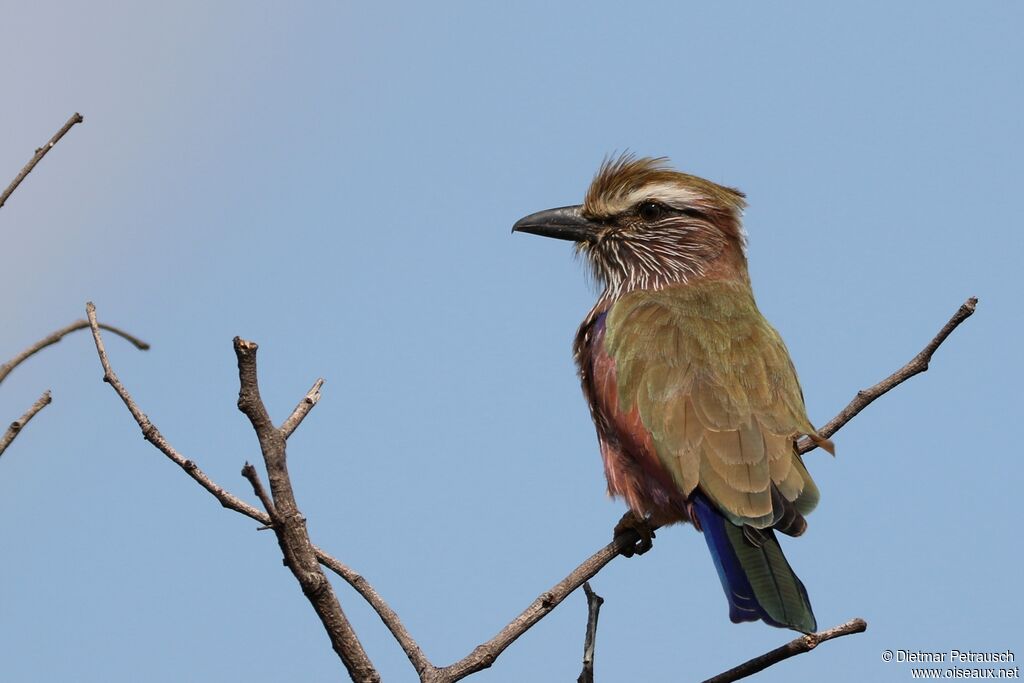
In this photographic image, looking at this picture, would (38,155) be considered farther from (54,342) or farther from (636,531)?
(636,531)

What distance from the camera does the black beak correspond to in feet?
24.5

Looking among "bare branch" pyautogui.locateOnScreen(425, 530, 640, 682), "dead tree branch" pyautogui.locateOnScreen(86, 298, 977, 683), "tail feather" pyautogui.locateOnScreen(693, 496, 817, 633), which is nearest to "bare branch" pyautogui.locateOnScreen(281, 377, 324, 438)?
"dead tree branch" pyautogui.locateOnScreen(86, 298, 977, 683)

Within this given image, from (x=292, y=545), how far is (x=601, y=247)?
457 centimetres

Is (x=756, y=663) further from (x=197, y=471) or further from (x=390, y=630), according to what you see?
(x=197, y=471)

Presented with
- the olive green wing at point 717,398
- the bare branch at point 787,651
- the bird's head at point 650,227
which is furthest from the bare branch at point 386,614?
the bird's head at point 650,227

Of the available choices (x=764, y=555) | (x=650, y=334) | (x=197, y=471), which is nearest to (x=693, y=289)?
(x=650, y=334)

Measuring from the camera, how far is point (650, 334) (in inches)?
234

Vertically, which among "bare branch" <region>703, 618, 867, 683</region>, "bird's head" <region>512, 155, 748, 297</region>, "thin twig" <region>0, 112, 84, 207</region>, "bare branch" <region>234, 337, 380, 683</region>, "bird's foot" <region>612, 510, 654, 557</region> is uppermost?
"bird's head" <region>512, 155, 748, 297</region>

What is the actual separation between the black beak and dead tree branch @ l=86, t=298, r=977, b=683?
3.20m

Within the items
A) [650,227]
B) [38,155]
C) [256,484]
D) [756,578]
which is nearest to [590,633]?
[756,578]

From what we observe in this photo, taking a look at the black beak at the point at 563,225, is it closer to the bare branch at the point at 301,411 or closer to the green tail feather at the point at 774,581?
the green tail feather at the point at 774,581

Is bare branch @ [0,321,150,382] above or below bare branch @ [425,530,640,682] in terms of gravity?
above

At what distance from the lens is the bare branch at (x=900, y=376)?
4465 millimetres

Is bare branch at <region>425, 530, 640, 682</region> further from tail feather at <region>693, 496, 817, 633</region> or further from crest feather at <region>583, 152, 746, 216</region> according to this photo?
crest feather at <region>583, 152, 746, 216</region>
